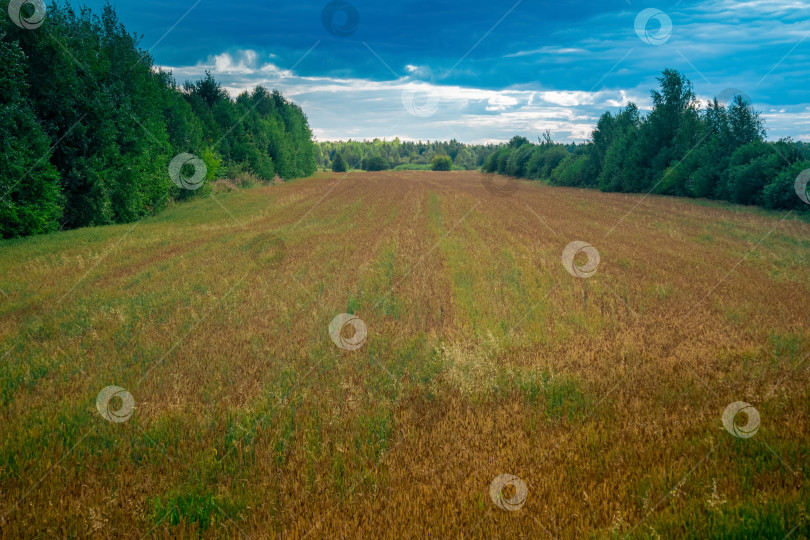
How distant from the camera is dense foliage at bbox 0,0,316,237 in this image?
58.6ft

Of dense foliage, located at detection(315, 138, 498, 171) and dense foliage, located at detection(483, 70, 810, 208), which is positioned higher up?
dense foliage, located at detection(315, 138, 498, 171)

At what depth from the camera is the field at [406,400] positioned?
3672 mm

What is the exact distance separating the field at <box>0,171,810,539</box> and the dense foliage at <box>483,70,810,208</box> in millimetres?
20817

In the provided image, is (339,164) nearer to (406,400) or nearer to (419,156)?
(419,156)

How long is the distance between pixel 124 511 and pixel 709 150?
4328 cm

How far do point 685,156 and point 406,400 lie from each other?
42.6m

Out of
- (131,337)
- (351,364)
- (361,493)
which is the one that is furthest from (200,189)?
(361,493)

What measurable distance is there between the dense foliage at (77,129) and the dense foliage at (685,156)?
37.6 meters

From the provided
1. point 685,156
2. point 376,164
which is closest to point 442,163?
point 376,164

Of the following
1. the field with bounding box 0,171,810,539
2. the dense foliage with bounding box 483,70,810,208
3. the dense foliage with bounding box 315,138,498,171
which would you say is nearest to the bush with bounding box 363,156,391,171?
the dense foliage with bounding box 315,138,498,171

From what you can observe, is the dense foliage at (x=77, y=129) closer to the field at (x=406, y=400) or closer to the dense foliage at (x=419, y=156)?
the field at (x=406, y=400)

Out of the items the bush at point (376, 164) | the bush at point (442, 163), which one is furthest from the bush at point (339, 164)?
the bush at point (442, 163)

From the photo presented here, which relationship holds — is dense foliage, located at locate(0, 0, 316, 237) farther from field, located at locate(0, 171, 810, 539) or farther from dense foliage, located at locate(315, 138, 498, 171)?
dense foliage, located at locate(315, 138, 498, 171)

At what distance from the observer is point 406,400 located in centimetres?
567
